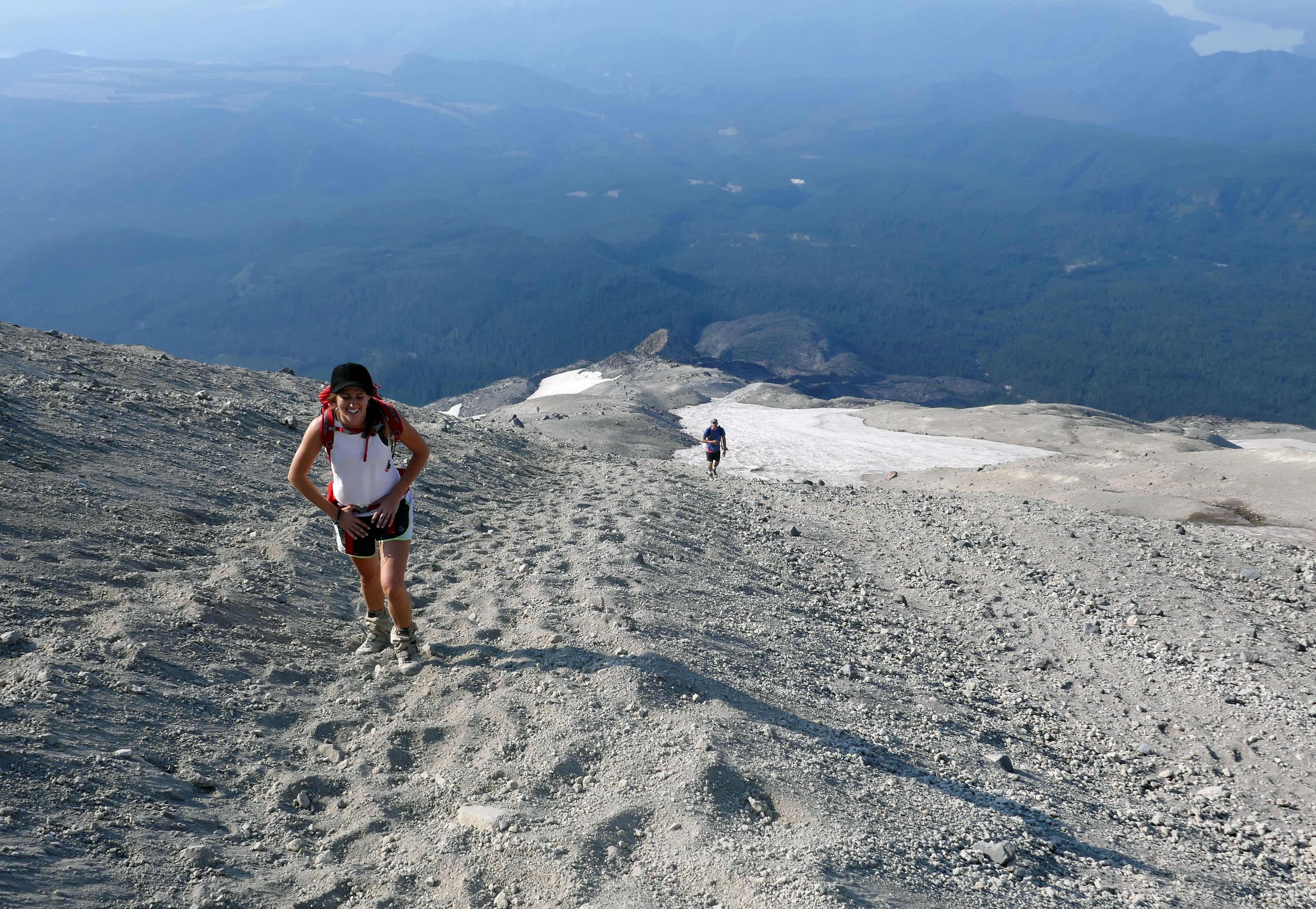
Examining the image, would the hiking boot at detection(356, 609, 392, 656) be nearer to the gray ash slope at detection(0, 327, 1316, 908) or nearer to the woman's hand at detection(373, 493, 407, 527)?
the gray ash slope at detection(0, 327, 1316, 908)

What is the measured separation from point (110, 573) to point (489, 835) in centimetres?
443

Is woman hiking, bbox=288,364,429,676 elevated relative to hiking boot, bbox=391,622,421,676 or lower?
elevated

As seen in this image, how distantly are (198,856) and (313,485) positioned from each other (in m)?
2.31

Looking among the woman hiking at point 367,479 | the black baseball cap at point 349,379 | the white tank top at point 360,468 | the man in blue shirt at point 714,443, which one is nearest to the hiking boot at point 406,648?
the woman hiking at point 367,479

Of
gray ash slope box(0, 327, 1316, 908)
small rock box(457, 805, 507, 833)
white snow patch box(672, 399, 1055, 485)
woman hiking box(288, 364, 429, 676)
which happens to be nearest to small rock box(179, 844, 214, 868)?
gray ash slope box(0, 327, 1316, 908)

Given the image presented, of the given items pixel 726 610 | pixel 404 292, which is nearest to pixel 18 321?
pixel 404 292

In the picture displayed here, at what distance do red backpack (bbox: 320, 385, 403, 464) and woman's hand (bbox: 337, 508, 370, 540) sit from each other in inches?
15.3

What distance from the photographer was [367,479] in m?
5.59

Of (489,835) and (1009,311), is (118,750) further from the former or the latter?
(1009,311)

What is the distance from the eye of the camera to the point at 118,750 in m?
4.49

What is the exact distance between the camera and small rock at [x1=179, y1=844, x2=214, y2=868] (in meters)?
3.88

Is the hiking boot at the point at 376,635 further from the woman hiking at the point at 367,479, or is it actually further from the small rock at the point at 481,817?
the small rock at the point at 481,817

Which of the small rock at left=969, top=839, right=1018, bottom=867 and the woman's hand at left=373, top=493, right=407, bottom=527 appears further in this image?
the woman's hand at left=373, top=493, right=407, bottom=527

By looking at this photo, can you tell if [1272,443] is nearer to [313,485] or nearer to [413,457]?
[413,457]
